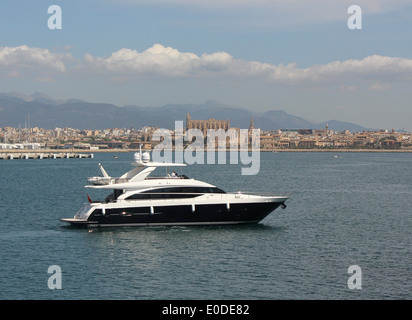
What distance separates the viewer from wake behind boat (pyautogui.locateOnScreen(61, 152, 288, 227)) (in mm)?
37812

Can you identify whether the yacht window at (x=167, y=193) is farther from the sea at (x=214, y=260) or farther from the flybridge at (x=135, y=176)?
the sea at (x=214, y=260)

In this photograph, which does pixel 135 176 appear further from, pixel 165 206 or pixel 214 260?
pixel 214 260

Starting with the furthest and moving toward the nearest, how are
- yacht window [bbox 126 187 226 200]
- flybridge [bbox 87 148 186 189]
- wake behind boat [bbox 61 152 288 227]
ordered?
flybridge [bbox 87 148 186 189] < yacht window [bbox 126 187 226 200] < wake behind boat [bbox 61 152 288 227]

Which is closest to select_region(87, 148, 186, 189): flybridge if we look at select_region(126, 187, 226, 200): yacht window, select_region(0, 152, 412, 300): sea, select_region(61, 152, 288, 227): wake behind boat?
select_region(61, 152, 288, 227): wake behind boat

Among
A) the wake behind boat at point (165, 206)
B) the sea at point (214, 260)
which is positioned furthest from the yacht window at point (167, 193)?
the sea at point (214, 260)

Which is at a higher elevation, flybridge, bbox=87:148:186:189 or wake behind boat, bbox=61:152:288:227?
flybridge, bbox=87:148:186:189

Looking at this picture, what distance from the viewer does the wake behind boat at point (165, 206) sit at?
1489 inches

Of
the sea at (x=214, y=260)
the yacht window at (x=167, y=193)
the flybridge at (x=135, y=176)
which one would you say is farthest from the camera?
the flybridge at (x=135, y=176)

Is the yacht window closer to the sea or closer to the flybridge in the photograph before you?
the flybridge

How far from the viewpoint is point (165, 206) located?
37.8 m

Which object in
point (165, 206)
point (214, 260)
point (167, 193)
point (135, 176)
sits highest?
point (135, 176)

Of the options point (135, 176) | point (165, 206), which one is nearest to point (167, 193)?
point (165, 206)
